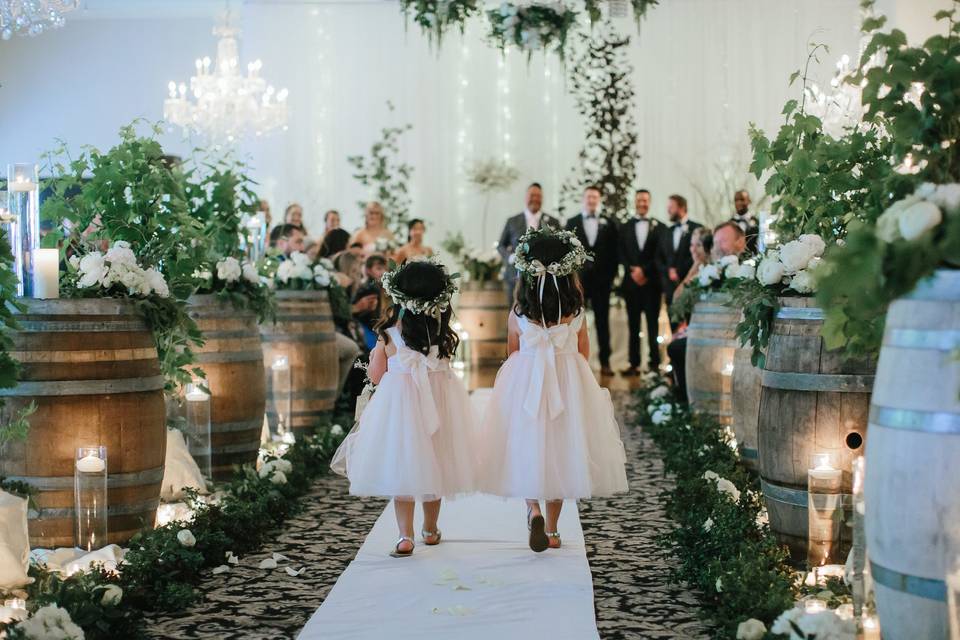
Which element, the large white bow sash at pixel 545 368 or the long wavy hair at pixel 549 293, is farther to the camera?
the long wavy hair at pixel 549 293

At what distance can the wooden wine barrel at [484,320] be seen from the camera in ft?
45.7

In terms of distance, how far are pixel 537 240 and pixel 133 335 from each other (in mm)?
1720

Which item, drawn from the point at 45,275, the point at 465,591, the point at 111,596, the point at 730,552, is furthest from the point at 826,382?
the point at 45,275

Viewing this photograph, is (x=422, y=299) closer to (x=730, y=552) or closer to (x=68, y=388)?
(x=68, y=388)

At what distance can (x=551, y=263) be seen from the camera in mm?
5176

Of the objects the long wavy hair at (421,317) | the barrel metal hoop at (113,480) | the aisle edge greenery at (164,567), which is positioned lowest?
the aisle edge greenery at (164,567)

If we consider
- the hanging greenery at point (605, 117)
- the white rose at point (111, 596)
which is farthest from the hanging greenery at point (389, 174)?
the white rose at point (111, 596)

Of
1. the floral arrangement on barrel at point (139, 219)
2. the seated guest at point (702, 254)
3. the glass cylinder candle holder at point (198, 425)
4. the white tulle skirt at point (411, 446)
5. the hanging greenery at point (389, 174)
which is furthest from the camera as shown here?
the hanging greenery at point (389, 174)

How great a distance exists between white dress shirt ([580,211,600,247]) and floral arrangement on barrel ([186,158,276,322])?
21.3 ft

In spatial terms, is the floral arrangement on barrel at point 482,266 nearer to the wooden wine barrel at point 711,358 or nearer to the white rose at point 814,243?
the wooden wine barrel at point 711,358

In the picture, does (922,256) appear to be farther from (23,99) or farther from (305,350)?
(23,99)

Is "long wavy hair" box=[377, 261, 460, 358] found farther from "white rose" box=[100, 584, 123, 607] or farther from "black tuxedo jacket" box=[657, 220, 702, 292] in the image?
"black tuxedo jacket" box=[657, 220, 702, 292]

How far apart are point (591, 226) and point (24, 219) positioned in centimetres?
865

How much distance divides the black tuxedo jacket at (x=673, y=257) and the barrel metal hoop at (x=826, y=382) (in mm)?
7746
